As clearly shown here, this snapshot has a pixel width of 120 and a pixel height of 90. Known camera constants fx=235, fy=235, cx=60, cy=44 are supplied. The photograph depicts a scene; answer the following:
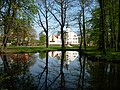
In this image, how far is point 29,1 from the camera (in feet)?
68.6

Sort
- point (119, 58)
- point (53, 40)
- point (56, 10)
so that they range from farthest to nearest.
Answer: point (53, 40) → point (56, 10) → point (119, 58)

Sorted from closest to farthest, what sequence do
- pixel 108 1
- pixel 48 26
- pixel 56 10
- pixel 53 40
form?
1. pixel 108 1
2. pixel 56 10
3. pixel 48 26
4. pixel 53 40

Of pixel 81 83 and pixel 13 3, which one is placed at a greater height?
pixel 13 3

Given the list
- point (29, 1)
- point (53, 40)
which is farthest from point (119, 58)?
point (53, 40)

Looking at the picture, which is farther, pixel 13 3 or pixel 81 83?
pixel 13 3

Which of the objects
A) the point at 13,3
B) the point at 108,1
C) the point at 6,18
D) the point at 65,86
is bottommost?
the point at 65,86

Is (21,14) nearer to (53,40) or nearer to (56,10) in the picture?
(56,10)

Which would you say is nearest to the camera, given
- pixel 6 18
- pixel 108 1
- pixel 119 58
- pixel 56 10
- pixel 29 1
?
pixel 6 18

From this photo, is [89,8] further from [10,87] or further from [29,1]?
[10,87]

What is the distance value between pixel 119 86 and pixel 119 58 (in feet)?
38.4

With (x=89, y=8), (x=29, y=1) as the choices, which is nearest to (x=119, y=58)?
(x=29, y=1)

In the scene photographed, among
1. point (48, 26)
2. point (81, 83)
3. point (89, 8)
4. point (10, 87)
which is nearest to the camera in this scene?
point (10, 87)

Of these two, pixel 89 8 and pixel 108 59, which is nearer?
pixel 108 59

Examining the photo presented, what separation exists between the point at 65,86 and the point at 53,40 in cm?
14549
